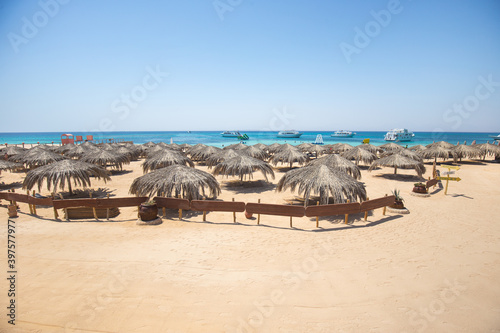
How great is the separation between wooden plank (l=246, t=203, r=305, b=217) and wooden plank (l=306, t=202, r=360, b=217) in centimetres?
33

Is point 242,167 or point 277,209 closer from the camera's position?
point 277,209

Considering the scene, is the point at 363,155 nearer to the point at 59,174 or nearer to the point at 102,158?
the point at 59,174

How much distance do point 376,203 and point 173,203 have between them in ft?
28.0

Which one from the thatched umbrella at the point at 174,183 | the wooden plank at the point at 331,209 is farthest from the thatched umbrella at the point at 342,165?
the thatched umbrella at the point at 174,183

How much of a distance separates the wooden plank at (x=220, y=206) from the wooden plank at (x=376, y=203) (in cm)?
489

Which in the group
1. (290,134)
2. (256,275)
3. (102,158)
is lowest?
(256,275)

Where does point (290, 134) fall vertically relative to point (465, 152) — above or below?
above

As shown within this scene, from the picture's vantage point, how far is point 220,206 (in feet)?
30.4

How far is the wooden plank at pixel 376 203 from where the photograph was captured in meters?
9.27

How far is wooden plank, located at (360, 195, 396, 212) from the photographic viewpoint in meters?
9.27

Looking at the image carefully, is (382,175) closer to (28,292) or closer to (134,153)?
(28,292)

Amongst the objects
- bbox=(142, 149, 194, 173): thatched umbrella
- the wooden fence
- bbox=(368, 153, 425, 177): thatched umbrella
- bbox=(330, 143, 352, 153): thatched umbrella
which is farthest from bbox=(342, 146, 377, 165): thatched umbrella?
bbox=(142, 149, 194, 173): thatched umbrella

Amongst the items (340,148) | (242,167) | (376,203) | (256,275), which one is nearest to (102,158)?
(242,167)

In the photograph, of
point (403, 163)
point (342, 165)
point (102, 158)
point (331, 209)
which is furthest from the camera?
point (102, 158)
